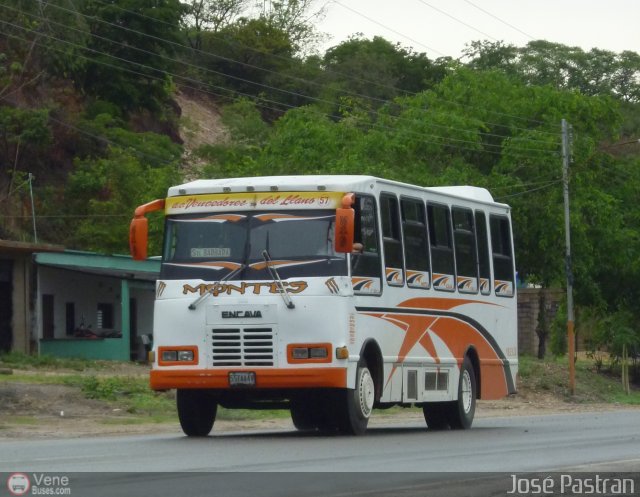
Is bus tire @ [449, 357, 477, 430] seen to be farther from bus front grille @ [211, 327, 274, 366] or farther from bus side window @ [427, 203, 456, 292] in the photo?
bus front grille @ [211, 327, 274, 366]

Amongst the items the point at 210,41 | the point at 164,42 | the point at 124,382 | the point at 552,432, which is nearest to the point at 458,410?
the point at 552,432

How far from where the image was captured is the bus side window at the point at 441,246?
70.6 feet

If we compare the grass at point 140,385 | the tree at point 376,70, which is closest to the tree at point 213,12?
the tree at point 376,70

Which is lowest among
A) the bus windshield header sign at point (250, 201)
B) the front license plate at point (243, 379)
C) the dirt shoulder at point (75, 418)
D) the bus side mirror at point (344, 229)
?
the dirt shoulder at point (75, 418)

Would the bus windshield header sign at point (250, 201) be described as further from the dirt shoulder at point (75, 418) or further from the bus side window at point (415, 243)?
the dirt shoulder at point (75, 418)

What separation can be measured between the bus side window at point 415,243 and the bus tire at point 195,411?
128 inches

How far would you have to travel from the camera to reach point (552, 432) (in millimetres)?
21047

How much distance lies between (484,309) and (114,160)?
38967mm

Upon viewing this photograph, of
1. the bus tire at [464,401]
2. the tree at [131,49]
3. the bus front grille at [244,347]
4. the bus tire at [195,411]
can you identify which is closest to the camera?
the bus front grille at [244,347]

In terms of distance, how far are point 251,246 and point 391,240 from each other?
218 centimetres

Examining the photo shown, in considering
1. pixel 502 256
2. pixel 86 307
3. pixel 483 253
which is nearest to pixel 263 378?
pixel 483 253

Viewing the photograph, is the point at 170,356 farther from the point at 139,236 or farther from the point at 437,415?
the point at 437,415

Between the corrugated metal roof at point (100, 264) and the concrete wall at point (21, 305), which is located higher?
the corrugated metal roof at point (100, 264)

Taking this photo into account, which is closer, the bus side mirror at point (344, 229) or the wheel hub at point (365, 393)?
the bus side mirror at point (344, 229)
